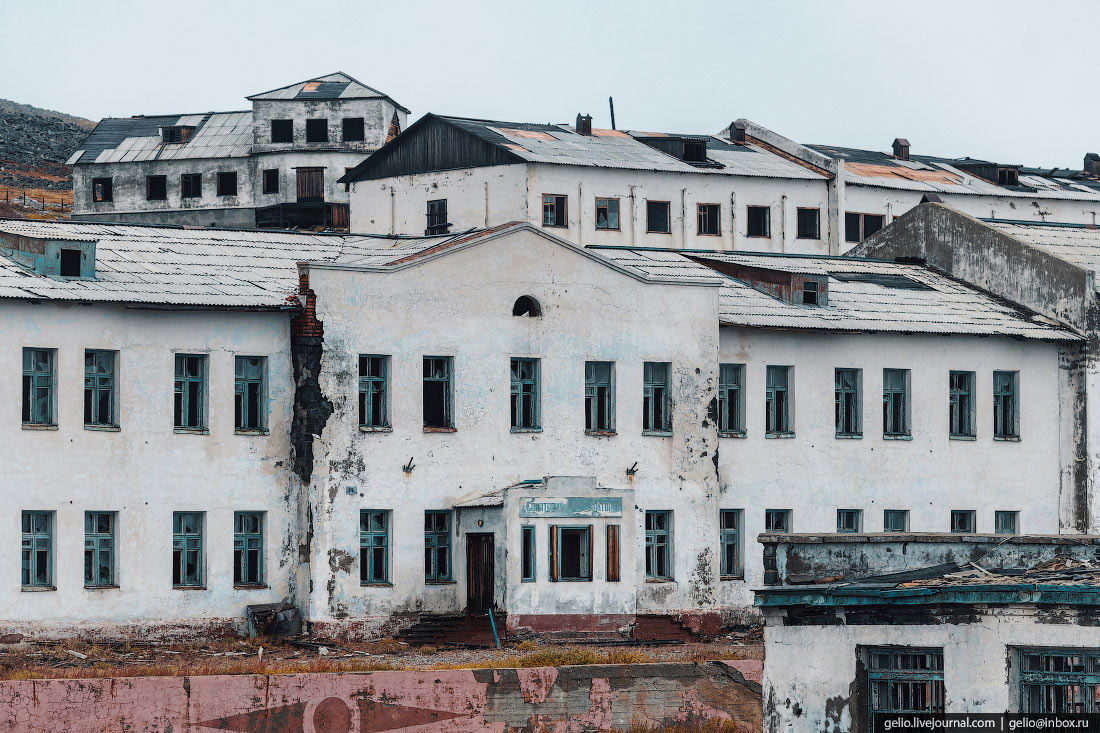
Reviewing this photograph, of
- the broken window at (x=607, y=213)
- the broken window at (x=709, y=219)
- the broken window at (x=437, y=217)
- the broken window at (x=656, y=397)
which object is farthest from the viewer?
the broken window at (x=709, y=219)

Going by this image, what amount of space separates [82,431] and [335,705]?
27.6 feet

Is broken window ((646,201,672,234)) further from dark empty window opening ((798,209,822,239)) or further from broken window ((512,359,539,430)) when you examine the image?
broken window ((512,359,539,430))

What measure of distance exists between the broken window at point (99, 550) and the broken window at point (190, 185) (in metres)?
47.3

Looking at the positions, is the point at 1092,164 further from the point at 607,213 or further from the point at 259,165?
the point at 259,165

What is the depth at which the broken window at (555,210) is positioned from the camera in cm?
5941

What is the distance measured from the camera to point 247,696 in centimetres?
2959

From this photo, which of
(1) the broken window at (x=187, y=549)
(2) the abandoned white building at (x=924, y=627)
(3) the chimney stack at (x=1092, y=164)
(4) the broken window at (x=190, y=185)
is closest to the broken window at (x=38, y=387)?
(1) the broken window at (x=187, y=549)

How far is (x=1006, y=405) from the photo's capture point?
150 ft

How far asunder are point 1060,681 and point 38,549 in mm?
19299

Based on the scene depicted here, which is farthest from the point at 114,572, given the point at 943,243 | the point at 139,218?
the point at 139,218

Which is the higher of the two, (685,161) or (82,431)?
(685,161)

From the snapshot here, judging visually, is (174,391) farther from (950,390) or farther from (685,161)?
(685,161)

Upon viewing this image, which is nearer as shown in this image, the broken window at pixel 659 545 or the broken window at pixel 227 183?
the broken window at pixel 659 545

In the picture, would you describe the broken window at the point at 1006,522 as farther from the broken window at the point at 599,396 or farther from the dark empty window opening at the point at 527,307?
the dark empty window opening at the point at 527,307
